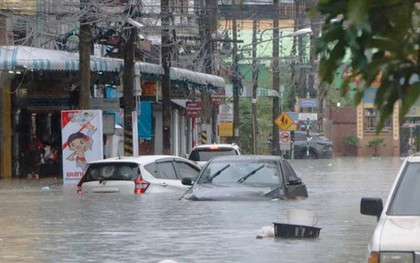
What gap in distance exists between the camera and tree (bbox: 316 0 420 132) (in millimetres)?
3604

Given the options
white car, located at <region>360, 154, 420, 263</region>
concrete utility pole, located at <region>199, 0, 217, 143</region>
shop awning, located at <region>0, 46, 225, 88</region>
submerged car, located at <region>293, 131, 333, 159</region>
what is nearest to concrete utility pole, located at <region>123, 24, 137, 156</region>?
shop awning, located at <region>0, 46, 225, 88</region>

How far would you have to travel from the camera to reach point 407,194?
948 cm

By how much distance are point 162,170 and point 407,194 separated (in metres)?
13.1

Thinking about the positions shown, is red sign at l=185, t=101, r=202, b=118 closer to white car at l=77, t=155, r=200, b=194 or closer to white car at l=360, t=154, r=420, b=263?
white car at l=77, t=155, r=200, b=194

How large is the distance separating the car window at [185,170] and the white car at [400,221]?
12937 millimetres

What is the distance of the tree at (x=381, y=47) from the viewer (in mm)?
3604

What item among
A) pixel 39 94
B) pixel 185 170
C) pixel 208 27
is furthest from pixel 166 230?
pixel 208 27

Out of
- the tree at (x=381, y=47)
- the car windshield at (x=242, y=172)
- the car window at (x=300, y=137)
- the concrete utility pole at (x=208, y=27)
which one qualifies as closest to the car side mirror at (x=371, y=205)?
the tree at (x=381, y=47)

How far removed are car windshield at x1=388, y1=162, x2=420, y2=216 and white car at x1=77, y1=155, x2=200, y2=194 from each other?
1221cm

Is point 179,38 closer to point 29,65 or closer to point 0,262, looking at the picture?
point 29,65

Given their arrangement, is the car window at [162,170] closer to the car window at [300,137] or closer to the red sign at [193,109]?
the red sign at [193,109]

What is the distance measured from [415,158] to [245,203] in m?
9.53

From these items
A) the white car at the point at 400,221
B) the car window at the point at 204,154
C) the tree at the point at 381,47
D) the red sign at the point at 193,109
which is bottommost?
the car window at the point at 204,154

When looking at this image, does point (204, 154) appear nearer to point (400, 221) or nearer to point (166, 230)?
point (166, 230)
